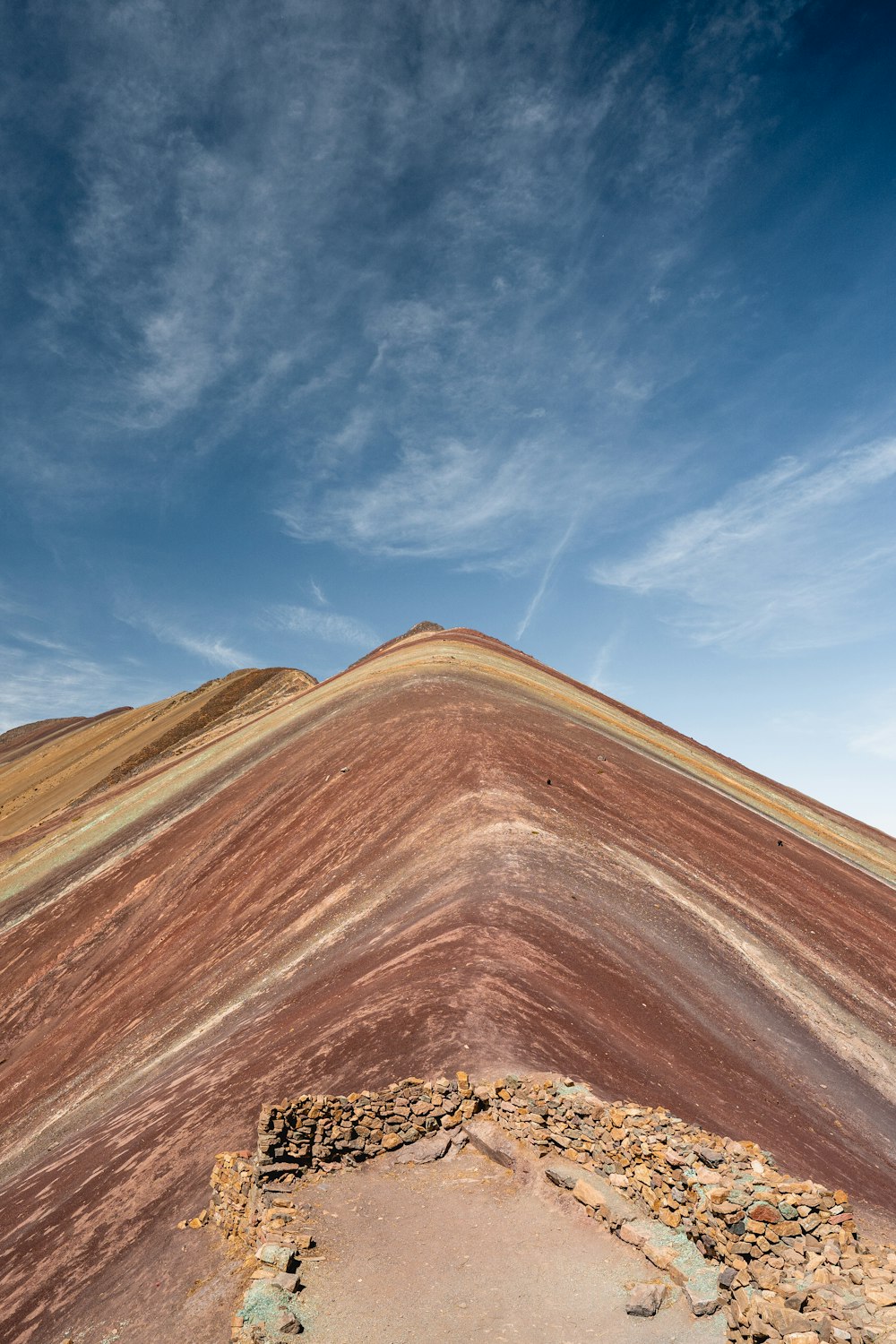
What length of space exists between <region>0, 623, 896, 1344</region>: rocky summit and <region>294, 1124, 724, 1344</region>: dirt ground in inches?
2.2

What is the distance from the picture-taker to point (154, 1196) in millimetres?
10273

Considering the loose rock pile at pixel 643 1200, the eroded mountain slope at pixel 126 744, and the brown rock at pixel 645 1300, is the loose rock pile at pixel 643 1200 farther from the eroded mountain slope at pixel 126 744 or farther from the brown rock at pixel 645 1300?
the eroded mountain slope at pixel 126 744

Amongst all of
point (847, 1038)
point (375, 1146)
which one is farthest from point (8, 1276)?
point (847, 1038)

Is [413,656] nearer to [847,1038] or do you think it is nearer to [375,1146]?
[847,1038]

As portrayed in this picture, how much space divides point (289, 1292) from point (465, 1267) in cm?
188

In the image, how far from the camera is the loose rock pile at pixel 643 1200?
21.2 ft

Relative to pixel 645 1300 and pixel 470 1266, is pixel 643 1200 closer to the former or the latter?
pixel 645 1300

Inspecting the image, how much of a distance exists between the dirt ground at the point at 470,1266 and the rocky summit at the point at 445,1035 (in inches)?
2.2

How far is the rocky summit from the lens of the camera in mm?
7676

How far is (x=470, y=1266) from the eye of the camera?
7.79 meters

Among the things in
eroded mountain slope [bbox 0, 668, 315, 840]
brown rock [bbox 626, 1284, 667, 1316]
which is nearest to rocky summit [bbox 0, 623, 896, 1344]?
brown rock [bbox 626, 1284, 667, 1316]

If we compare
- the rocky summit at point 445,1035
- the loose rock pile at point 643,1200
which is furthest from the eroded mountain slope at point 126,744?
the loose rock pile at point 643,1200

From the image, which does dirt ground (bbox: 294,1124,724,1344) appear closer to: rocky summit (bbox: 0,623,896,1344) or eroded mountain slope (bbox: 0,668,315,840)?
rocky summit (bbox: 0,623,896,1344)

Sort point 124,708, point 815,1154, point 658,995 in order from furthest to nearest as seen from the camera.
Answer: point 124,708 < point 658,995 < point 815,1154
